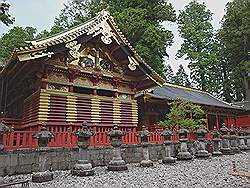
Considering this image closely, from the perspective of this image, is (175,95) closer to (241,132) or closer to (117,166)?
(241,132)

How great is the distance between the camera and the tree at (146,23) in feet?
87.0

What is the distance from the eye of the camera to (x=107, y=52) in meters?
13.9

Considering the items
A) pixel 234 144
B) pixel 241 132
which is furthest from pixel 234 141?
pixel 241 132

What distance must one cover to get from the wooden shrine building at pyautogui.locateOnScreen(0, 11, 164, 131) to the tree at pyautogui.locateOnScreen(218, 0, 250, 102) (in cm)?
2713

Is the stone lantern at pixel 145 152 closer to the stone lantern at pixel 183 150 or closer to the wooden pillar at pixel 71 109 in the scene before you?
the stone lantern at pixel 183 150

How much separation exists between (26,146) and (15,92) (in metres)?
7.98

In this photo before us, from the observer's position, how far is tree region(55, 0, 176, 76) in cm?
2653

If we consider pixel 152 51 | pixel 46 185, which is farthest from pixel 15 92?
pixel 152 51

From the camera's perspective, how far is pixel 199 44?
41.7m

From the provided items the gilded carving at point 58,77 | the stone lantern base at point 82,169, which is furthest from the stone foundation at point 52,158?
the gilded carving at point 58,77

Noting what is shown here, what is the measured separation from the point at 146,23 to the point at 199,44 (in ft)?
57.0

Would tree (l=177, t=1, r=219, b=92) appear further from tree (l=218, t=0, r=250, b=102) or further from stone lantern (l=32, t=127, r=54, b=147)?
stone lantern (l=32, t=127, r=54, b=147)

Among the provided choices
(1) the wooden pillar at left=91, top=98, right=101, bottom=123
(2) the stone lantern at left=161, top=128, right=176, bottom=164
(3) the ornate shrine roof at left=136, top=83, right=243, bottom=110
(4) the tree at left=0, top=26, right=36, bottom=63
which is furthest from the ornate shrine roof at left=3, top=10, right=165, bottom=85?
(4) the tree at left=0, top=26, right=36, bottom=63

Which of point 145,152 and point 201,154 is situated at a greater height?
point 145,152
